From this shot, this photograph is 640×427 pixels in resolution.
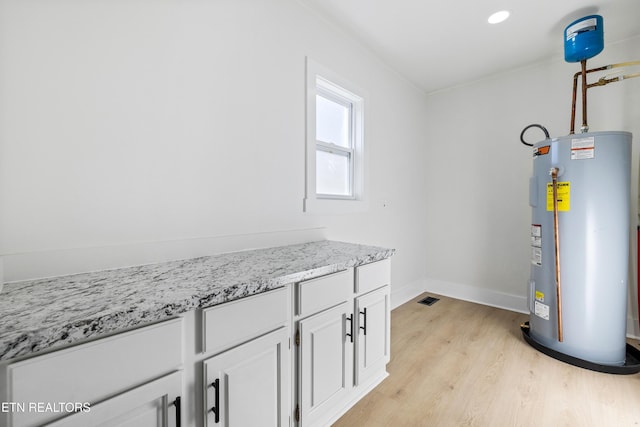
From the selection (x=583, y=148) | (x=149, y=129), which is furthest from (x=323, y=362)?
(x=583, y=148)

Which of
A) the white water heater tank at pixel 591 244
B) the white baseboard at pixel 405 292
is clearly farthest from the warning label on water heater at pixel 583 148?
the white baseboard at pixel 405 292

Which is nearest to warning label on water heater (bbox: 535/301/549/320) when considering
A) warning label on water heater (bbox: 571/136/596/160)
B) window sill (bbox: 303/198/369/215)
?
warning label on water heater (bbox: 571/136/596/160)

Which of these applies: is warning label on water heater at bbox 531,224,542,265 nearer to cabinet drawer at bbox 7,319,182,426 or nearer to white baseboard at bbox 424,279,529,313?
white baseboard at bbox 424,279,529,313

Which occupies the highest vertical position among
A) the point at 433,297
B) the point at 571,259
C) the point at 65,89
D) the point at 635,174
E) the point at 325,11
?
the point at 325,11

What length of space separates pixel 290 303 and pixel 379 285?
0.73 metres

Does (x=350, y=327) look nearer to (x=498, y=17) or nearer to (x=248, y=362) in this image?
(x=248, y=362)

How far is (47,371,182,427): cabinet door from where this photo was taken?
672mm

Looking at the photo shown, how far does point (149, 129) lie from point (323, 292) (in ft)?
3.75

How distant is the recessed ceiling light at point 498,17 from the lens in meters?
2.08

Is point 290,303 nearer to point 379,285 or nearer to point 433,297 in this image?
point 379,285

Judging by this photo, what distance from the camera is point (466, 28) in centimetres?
226

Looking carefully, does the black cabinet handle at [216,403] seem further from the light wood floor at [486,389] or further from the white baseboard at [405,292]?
the white baseboard at [405,292]

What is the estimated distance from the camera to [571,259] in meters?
1.94

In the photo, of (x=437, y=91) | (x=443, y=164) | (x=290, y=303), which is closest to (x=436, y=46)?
(x=437, y=91)
